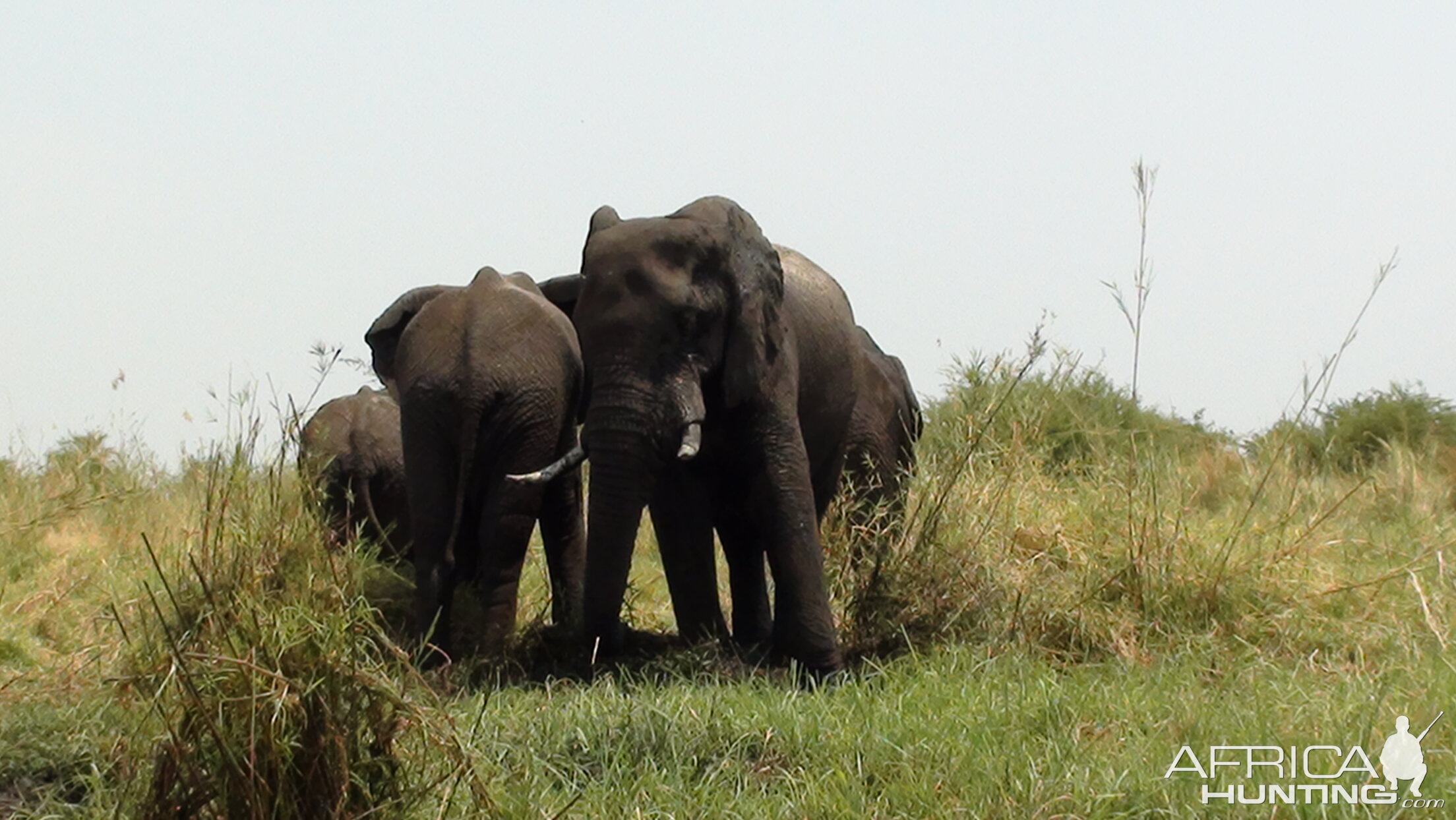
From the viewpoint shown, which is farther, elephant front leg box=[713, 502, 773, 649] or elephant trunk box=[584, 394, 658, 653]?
elephant front leg box=[713, 502, 773, 649]

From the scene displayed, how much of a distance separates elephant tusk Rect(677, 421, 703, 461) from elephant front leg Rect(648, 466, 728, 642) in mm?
601

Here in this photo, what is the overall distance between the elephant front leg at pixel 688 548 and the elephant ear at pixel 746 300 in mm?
550

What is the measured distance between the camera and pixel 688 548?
23.7ft

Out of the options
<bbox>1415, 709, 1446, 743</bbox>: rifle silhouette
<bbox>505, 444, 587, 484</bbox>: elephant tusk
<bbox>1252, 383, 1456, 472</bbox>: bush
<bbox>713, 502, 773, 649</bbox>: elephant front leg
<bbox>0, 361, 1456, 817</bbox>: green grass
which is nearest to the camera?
<bbox>0, 361, 1456, 817</bbox>: green grass

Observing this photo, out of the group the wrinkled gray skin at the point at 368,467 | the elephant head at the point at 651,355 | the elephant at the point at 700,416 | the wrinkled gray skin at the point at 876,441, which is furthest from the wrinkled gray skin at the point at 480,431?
the wrinkled gray skin at the point at 876,441

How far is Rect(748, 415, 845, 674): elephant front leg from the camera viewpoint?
269 inches

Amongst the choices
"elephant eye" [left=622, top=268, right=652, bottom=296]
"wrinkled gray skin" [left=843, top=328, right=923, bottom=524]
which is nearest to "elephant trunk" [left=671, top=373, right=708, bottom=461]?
"elephant eye" [left=622, top=268, right=652, bottom=296]

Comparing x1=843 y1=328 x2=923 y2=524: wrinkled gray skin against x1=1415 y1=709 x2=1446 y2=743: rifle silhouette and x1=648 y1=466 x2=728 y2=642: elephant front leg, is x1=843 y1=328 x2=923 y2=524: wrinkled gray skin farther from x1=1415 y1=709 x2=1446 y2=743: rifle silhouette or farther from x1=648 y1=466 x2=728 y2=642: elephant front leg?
x1=1415 y1=709 x2=1446 y2=743: rifle silhouette

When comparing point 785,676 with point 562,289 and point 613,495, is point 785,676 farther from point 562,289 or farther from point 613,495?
point 562,289

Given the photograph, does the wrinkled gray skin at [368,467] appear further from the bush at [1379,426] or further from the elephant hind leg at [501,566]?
the bush at [1379,426]

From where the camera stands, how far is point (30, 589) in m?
8.78

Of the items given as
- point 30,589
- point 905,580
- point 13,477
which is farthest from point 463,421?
point 13,477

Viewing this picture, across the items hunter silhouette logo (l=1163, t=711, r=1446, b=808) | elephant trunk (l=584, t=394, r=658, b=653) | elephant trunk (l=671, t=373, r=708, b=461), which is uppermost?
elephant trunk (l=671, t=373, r=708, b=461)

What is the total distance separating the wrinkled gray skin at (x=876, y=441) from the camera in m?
8.41
